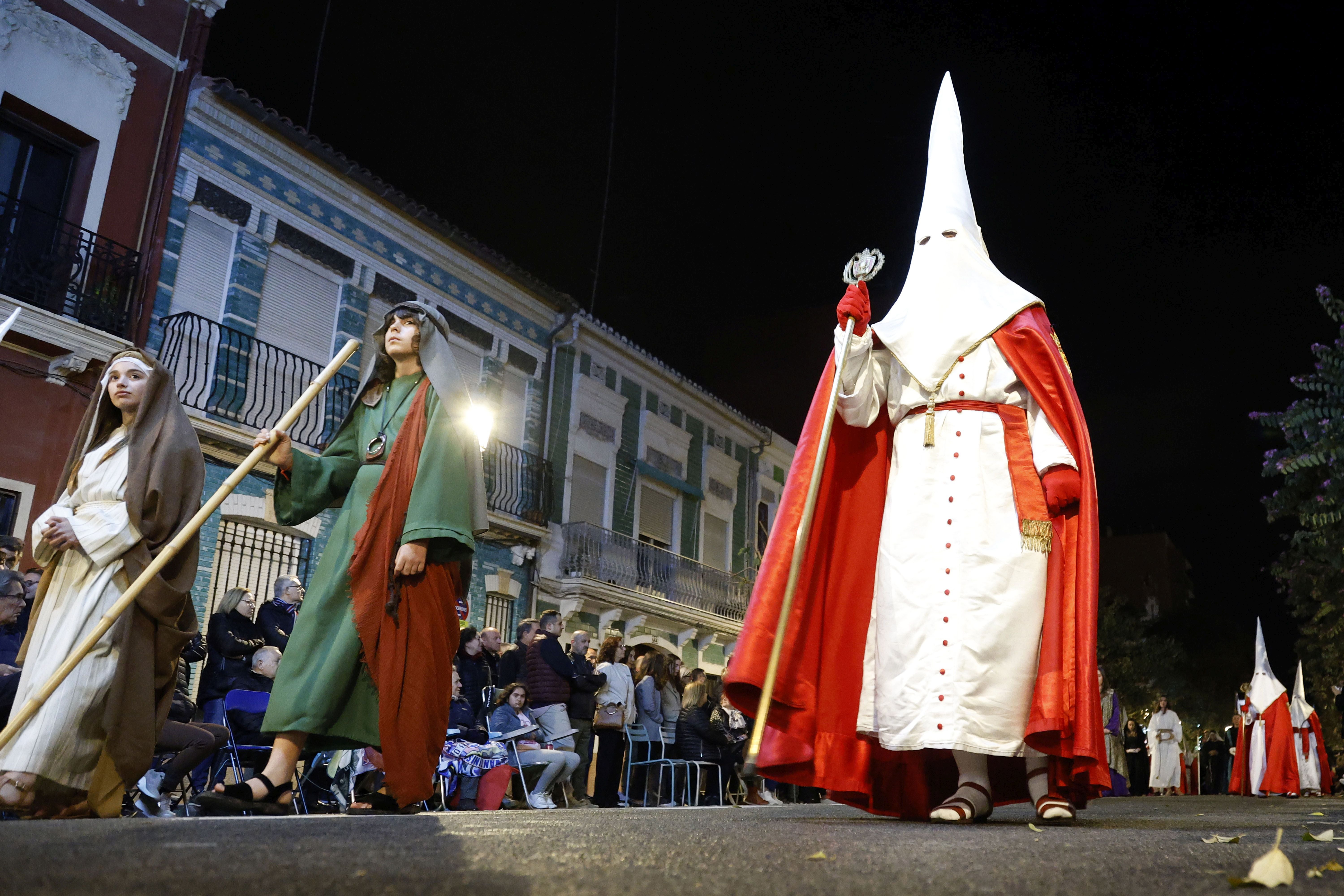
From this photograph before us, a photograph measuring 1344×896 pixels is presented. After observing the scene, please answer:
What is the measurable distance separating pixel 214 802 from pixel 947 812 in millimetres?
2273

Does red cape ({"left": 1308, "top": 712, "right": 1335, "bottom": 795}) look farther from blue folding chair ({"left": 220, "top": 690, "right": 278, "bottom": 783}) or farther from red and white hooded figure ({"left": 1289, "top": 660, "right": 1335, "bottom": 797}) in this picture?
blue folding chair ({"left": 220, "top": 690, "right": 278, "bottom": 783})

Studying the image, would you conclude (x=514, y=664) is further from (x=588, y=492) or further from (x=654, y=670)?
(x=588, y=492)

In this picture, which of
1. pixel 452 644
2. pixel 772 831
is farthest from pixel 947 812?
pixel 452 644

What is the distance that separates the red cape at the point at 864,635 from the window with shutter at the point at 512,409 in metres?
14.2

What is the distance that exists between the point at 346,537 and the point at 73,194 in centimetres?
1031

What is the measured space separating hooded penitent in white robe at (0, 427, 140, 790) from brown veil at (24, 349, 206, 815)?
0.15ft

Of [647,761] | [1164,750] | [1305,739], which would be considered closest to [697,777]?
[647,761]

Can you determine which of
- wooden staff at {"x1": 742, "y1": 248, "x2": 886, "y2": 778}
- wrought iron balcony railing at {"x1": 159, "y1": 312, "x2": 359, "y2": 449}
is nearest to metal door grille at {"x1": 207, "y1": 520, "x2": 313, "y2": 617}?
wrought iron balcony railing at {"x1": 159, "y1": 312, "x2": 359, "y2": 449}

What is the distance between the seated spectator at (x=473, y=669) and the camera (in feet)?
30.1

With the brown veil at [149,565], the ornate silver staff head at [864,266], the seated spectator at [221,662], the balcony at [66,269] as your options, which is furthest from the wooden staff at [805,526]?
the balcony at [66,269]

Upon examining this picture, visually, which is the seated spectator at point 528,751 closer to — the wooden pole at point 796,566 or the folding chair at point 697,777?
the folding chair at point 697,777

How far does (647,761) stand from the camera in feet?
34.2

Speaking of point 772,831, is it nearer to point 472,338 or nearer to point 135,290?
point 135,290

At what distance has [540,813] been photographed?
4.28 m
